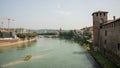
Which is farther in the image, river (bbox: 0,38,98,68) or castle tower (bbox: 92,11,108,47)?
castle tower (bbox: 92,11,108,47)

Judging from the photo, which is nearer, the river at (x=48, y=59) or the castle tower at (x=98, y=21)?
the river at (x=48, y=59)

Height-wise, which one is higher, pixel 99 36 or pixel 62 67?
pixel 99 36

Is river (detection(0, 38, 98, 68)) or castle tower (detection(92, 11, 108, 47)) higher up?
castle tower (detection(92, 11, 108, 47))

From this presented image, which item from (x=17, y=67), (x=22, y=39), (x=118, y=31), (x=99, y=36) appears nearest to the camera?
(x=118, y=31)

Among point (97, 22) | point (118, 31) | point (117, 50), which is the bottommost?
point (117, 50)

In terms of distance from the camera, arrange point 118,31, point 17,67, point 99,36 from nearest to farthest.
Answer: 1. point 118,31
2. point 17,67
3. point 99,36

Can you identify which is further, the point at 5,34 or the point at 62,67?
the point at 5,34

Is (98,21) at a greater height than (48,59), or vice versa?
(98,21)

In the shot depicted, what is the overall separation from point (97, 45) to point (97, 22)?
Answer: 15.6 feet

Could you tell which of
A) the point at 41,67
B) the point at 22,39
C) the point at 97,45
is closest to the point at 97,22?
the point at 97,45

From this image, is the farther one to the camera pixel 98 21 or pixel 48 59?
pixel 98 21

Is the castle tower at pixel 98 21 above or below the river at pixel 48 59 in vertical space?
above

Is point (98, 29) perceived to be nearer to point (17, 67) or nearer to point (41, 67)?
point (41, 67)

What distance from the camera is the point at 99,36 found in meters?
33.6
